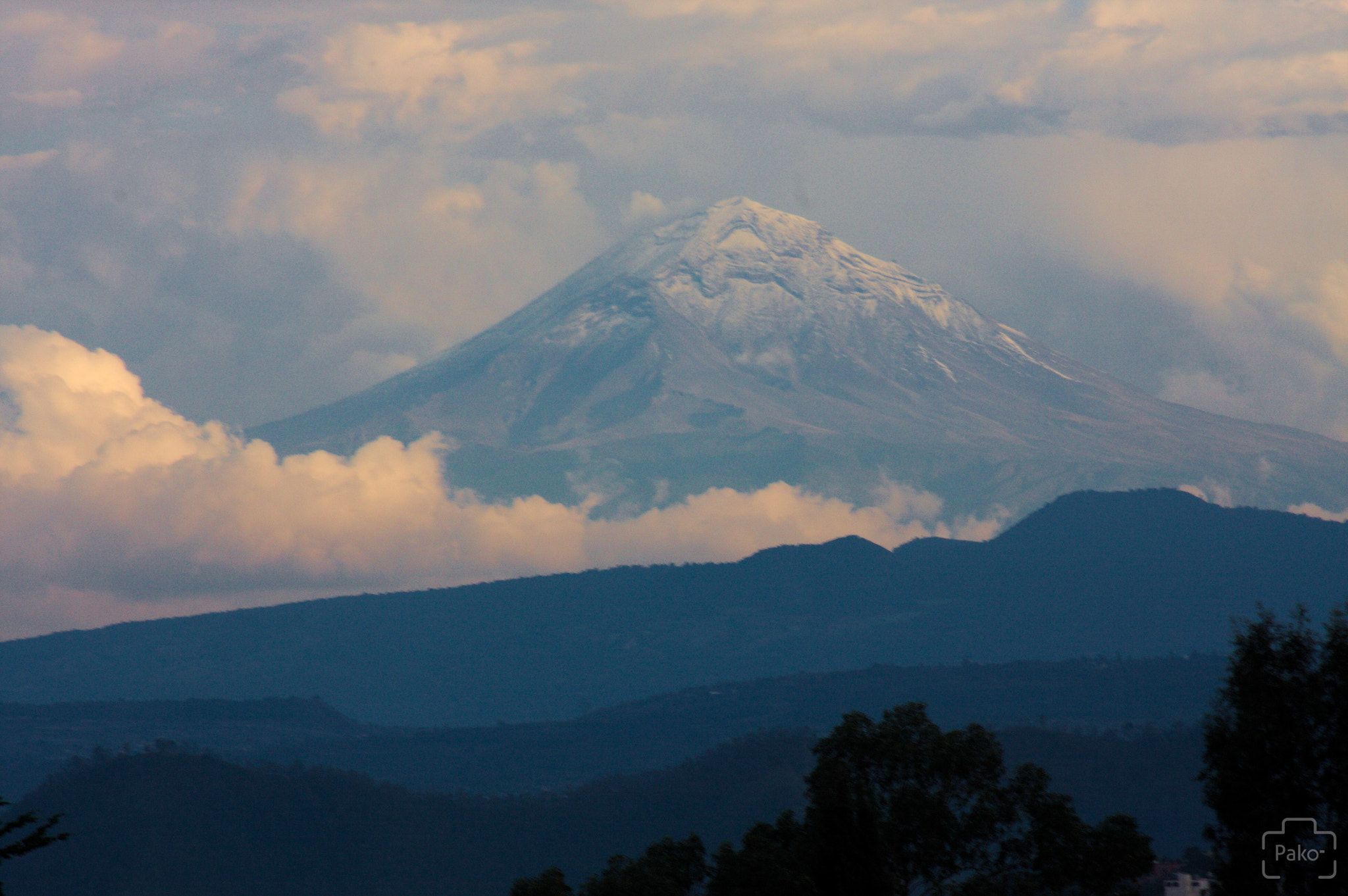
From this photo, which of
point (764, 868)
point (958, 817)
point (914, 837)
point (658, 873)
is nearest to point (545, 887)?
point (658, 873)

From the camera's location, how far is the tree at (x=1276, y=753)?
157ft

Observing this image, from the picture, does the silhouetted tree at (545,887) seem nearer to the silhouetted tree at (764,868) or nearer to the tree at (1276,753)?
the silhouetted tree at (764,868)

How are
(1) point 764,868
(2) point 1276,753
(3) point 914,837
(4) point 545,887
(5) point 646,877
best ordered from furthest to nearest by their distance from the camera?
(3) point 914,837, (5) point 646,877, (4) point 545,887, (1) point 764,868, (2) point 1276,753

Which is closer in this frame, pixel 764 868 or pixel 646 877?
pixel 764 868

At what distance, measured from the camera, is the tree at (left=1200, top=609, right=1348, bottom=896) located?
47719mm

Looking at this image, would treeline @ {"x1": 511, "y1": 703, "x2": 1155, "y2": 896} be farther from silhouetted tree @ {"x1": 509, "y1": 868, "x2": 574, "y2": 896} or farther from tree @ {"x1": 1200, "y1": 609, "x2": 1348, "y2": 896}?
tree @ {"x1": 1200, "y1": 609, "x2": 1348, "y2": 896}

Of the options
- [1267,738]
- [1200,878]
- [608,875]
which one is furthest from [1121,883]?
[1200,878]

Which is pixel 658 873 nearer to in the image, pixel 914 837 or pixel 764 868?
pixel 764 868

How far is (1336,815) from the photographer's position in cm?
4816

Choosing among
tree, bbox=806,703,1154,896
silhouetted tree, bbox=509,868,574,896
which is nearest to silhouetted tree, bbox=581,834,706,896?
silhouetted tree, bbox=509,868,574,896

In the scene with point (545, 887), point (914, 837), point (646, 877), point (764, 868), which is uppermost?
point (914, 837)

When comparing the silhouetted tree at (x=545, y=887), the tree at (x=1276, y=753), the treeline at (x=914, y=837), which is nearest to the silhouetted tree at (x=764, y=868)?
the treeline at (x=914, y=837)

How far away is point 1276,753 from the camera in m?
48.9

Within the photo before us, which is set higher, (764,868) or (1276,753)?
(1276,753)
